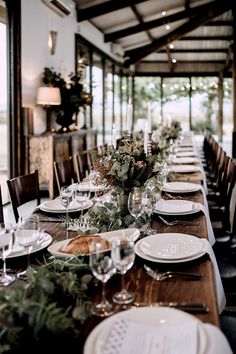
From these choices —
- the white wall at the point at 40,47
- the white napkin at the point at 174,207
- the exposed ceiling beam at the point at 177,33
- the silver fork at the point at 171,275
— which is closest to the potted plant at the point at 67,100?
the white wall at the point at 40,47

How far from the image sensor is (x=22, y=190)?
3.05 m

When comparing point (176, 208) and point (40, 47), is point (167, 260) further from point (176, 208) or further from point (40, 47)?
point (40, 47)

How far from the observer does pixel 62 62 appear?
7.89 metres

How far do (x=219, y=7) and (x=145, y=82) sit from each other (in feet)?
21.9

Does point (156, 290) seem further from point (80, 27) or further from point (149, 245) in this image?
point (80, 27)

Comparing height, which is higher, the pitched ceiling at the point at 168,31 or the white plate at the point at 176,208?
the pitched ceiling at the point at 168,31

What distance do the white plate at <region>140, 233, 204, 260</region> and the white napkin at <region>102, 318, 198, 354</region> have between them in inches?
21.3

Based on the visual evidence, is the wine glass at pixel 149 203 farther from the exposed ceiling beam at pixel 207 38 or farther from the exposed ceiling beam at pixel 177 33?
the exposed ceiling beam at pixel 207 38

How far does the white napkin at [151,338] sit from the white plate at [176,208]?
1352mm

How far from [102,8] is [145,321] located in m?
7.86

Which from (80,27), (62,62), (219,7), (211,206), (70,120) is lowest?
(211,206)

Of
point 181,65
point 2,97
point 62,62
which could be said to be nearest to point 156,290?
point 2,97

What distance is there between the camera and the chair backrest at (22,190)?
2.89 metres

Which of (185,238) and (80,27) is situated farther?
(80,27)
